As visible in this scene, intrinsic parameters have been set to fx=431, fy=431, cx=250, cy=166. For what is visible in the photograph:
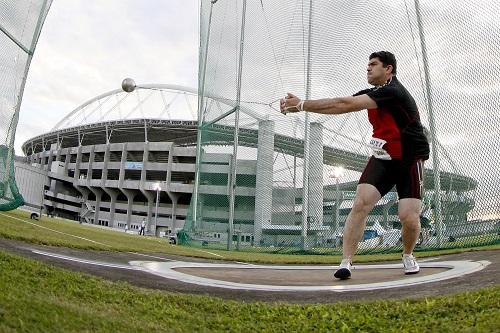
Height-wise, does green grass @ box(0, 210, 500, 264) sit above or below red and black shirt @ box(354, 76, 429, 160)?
below

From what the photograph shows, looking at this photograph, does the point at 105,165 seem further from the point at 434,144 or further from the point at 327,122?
the point at 434,144

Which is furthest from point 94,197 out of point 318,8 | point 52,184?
point 318,8

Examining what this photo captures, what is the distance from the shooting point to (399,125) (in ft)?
11.4

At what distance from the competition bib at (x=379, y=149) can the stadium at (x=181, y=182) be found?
3.46 m

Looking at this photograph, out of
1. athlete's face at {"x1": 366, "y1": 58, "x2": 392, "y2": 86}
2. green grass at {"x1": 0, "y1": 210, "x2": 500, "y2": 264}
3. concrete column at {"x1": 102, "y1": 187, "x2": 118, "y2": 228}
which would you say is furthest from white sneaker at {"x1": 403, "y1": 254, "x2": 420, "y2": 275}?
concrete column at {"x1": 102, "y1": 187, "x2": 118, "y2": 228}

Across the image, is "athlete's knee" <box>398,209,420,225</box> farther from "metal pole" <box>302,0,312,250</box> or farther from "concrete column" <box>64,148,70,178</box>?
"concrete column" <box>64,148,70,178</box>

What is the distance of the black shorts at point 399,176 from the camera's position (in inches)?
142

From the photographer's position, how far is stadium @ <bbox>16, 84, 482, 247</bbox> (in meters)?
9.48

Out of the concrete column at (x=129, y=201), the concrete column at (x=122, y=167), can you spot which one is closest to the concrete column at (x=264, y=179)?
the concrete column at (x=122, y=167)

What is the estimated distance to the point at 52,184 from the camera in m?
71.0

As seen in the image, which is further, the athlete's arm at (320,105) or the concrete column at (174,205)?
the concrete column at (174,205)

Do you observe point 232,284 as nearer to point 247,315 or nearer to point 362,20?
point 247,315

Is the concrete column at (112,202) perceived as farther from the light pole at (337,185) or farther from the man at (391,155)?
the man at (391,155)

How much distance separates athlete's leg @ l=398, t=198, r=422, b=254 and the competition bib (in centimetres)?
41
